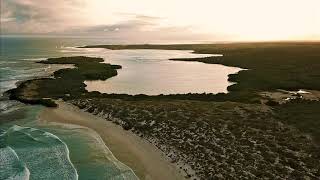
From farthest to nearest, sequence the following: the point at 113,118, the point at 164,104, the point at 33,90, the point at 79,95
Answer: the point at 33,90, the point at 79,95, the point at 164,104, the point at 113,118

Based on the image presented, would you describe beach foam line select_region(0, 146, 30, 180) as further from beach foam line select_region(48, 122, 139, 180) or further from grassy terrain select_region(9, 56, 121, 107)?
grassy terrain select_region(9, 56, 121, 107)

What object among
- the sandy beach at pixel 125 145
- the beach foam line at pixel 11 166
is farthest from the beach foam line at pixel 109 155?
the beach foam line at pixel 11 166

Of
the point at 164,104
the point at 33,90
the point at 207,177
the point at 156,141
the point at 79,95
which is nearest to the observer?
the point at 207,177

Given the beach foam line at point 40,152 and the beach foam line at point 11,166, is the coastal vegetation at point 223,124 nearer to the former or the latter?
the beach foam line at point 40,152

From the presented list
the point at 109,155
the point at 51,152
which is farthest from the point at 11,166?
the point at 109,155

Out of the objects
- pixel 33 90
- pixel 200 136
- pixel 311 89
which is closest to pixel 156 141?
pixel 200 136

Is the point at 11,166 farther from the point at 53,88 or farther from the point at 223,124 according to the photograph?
the point at 53,88

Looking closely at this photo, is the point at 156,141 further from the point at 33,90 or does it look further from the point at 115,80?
the point at 115,80
